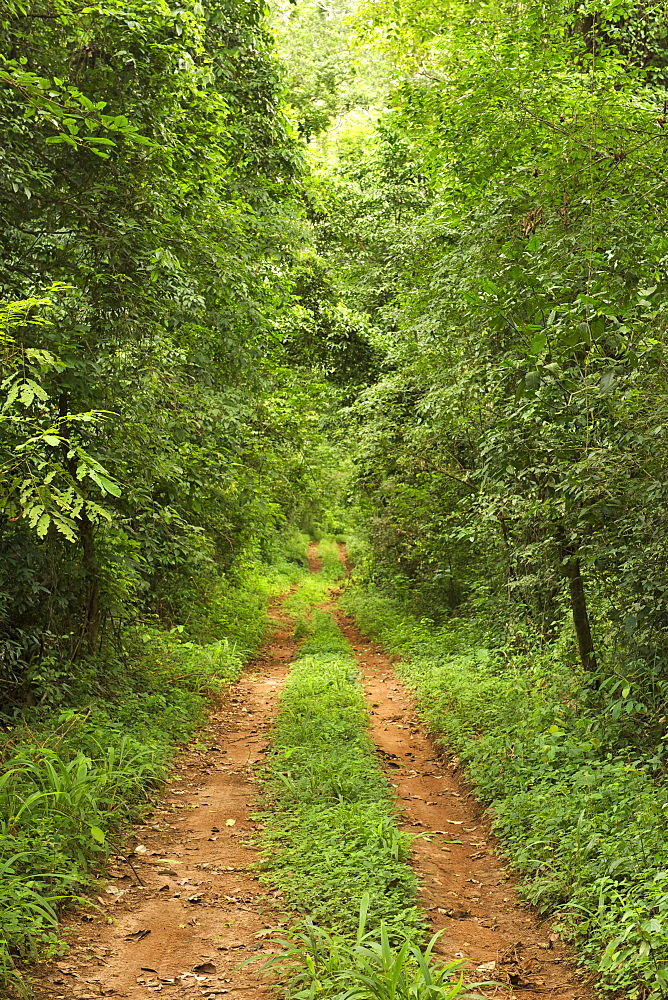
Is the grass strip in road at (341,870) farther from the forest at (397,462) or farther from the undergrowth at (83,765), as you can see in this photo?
the undergrowth at (83,765)

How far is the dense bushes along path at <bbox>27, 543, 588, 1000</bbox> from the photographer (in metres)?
4.43

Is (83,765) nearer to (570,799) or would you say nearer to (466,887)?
(466,887)

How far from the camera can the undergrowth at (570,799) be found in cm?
427

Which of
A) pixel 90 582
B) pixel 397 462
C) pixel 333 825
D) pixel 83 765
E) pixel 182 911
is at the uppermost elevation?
pixel 397 462

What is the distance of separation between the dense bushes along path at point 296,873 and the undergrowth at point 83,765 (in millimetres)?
229

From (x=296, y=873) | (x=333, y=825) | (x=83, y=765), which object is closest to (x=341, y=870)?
(x=296, y=873)

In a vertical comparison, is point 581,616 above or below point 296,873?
above

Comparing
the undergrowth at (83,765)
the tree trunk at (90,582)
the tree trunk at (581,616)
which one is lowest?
the undergrowth at (83,765)

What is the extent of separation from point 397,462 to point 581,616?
6.57 meters

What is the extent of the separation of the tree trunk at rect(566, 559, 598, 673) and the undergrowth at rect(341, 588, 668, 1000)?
0.28 meters

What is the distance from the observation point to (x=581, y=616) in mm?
7676

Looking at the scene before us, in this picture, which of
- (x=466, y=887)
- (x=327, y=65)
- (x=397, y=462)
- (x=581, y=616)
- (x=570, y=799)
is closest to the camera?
(x=466, y=887)

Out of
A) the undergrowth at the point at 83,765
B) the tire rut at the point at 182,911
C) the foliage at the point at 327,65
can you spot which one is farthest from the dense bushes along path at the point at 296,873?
the foliage at the point at 327,65

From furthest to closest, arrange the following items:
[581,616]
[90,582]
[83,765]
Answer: [90,582]
[581,616]
[83,765]
